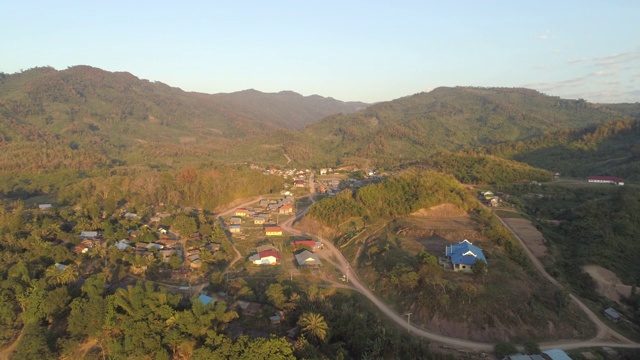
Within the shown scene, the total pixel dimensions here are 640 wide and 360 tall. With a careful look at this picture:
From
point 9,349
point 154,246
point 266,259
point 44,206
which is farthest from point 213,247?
point 44,206

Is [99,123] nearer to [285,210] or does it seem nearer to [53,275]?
[285,210]

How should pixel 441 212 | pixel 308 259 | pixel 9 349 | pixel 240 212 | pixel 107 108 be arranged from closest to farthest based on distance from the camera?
1. pixel 9 349
2. pixel 308 259
3. pixel 441 212
4. pixel 240 212
5. pixel 107 108

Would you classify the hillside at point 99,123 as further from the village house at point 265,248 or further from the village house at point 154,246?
the village house at point 265,248

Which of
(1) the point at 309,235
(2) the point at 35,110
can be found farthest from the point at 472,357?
(2) the point at 35,110

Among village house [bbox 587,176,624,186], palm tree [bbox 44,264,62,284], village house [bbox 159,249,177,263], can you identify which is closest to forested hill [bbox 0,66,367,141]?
village house [bbox 159,249,177,263]

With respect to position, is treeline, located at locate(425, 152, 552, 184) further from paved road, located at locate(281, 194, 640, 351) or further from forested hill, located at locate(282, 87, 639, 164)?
paved road, located at locate(281, 194, 640, 351)

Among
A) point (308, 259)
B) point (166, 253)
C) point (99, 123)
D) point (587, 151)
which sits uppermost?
point (99, 123)

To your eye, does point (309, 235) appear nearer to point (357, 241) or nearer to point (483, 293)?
point (357, 241)

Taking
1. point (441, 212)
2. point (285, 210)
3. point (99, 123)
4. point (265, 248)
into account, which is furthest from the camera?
point (99, 123)
